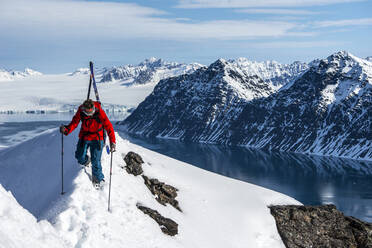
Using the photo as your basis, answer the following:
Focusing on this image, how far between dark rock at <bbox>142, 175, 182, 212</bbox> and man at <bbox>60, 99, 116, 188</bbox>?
630cm

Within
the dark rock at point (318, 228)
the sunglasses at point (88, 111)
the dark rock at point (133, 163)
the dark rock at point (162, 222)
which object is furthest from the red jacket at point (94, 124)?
the dark rock at point (318, 228)

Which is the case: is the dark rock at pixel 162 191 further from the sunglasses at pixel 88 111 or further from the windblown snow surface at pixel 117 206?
the sunglasses at pixel 88 111

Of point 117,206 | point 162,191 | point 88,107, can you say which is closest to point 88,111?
point 88,107

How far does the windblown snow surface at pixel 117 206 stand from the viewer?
14.3 meters

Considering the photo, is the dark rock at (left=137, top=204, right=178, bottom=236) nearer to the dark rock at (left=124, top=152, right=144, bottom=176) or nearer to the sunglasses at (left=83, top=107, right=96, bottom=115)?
the dark rock at (left=124, top=152, right=144, bottom=176)

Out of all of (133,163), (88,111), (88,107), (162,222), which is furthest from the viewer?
(133,163)

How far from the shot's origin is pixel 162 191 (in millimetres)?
27188

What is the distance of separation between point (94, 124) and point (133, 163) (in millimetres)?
8073

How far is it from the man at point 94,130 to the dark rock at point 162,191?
20.7 ft

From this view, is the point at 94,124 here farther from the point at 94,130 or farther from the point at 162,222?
the point at 162,222

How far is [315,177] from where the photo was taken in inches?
7790

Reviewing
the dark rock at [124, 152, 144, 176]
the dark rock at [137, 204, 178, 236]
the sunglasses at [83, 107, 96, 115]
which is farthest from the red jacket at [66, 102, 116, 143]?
the dark rock at [124, 152, 144, 176]

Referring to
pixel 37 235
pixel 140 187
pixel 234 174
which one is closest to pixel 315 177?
pixel 234 174

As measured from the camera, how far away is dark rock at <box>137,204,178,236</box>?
70.1 feet
